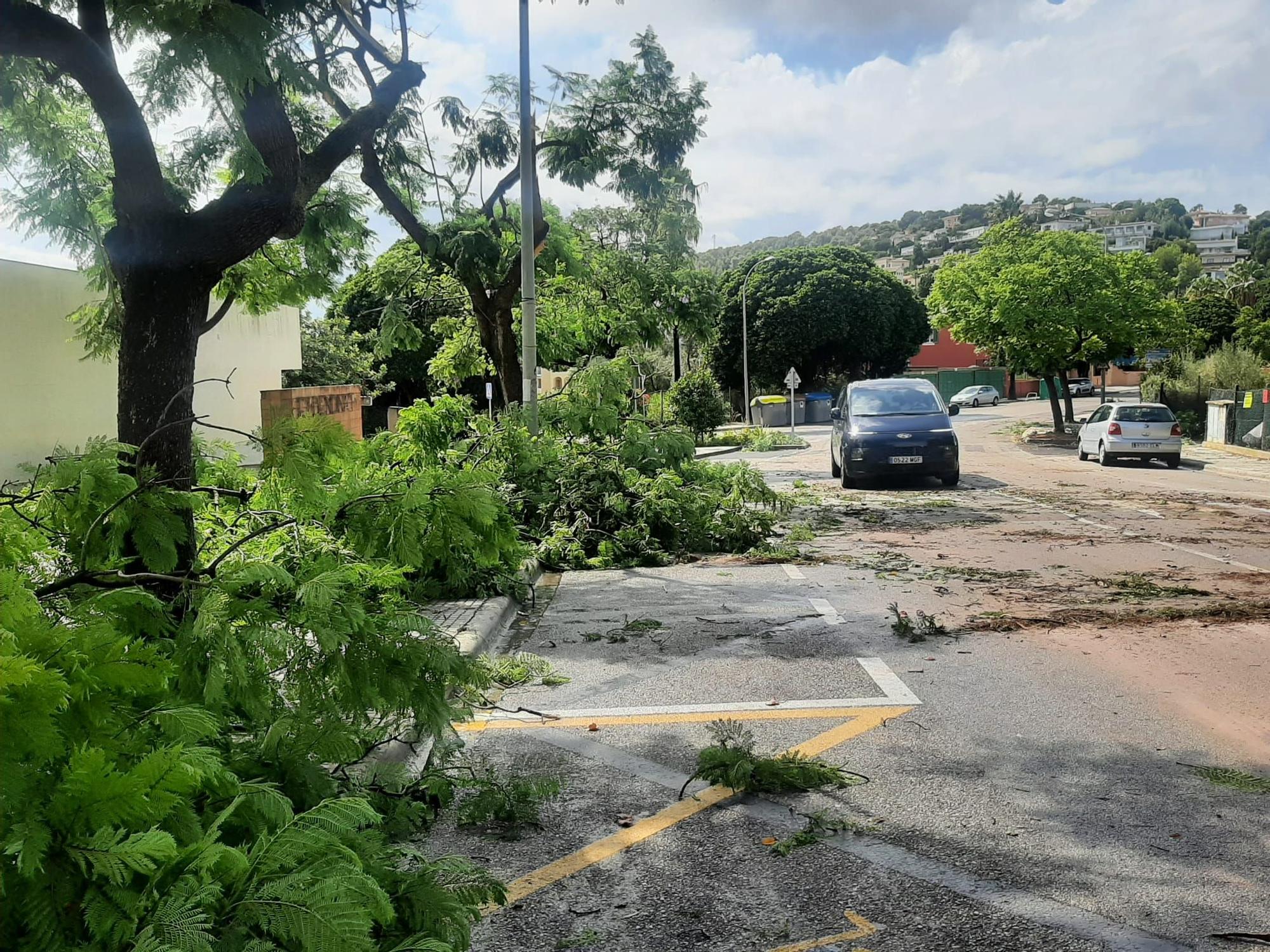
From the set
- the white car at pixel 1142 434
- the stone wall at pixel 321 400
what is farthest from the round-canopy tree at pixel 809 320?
the white car at pixel 1142 434

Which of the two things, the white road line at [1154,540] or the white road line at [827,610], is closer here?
the white road line at [827,610]

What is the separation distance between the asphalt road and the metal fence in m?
21.0

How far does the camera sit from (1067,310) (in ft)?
117

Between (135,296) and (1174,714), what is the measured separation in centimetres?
632

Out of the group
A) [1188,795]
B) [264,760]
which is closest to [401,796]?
[264,760]

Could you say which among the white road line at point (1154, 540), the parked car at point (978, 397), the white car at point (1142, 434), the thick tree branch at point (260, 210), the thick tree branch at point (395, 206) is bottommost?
the white road line at point (1154, 540)

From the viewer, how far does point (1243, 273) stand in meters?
100

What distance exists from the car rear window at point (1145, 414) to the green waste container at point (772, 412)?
3146 cm

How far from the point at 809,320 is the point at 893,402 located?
1759 inches

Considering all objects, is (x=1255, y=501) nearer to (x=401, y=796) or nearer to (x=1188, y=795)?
(x=1188, y=795)

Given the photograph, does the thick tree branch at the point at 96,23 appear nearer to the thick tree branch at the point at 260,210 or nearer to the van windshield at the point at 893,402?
the thick tree branch at the point at 260,210

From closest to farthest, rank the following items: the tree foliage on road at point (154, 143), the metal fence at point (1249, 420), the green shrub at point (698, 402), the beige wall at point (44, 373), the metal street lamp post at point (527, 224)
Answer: the tree foliage on road at point (154, 143)
the metal street lamp post at point (527, 224)
the beige wall at point (44, 373)
the metal fence at point (1249, 420)
the green shrub at point (698, 402)

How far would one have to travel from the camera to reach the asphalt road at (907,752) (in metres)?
3.47

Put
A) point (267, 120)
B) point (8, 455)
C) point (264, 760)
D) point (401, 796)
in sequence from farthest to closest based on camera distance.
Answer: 1. point (8, 455)
2. point (267, 120)
3. point (401, 796)
4. point (264, 760)
